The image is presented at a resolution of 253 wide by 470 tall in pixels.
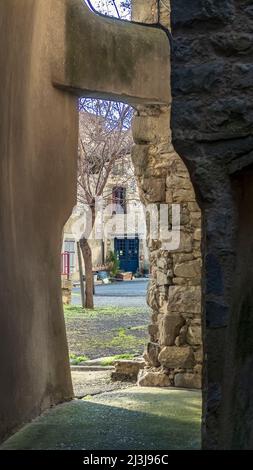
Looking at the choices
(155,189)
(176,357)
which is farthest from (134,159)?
(176,357)

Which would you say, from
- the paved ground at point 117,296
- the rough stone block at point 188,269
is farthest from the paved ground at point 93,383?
the paved ground at point 117,296

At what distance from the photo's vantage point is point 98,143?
56.2 feet

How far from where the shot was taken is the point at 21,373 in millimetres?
4570

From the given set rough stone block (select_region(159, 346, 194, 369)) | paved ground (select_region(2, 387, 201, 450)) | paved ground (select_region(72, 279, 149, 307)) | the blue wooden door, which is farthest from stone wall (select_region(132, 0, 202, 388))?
the blue wooden door

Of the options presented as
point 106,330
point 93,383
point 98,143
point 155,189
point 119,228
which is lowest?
point 93,383

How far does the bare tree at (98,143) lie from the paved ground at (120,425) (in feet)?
33.9

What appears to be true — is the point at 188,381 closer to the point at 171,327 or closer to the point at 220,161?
the point at 171,327

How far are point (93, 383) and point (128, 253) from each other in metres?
23.1

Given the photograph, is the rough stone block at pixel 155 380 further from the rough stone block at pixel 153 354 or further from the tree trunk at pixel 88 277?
the tree trunk at pixel 88 277

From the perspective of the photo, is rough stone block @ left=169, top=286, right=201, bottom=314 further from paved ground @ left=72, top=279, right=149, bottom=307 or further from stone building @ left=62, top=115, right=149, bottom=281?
stone building @ left=62, top=115, right=149, bottom=281

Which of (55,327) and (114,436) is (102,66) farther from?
(114,436)

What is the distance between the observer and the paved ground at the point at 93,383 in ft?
22.4

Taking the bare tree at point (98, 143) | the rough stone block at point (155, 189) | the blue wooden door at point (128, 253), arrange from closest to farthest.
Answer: the rough stone block at point (155, 189)
the bare tree at point (98, 143)
the blue wooden door at point (128, 253)
